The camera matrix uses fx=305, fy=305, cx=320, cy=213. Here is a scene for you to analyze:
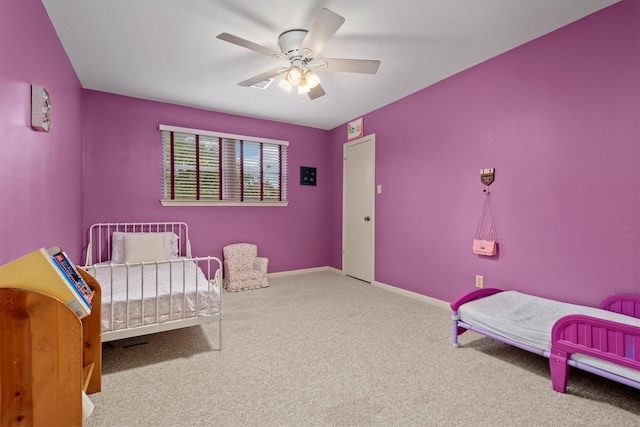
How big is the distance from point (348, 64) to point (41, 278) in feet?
7.49

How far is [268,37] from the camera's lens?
2465mm

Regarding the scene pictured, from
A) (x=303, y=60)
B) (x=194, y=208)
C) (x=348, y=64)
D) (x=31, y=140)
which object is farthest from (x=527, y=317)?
(x=194, y=208)

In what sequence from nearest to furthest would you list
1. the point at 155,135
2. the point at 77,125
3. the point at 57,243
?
1. the point at 57,243
2. the point at 77,125
3. the point at 155,135

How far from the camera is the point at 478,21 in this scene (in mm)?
2277

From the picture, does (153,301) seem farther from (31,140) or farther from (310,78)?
(310,78)

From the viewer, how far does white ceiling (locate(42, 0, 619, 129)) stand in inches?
83.0

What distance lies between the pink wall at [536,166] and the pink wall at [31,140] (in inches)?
135

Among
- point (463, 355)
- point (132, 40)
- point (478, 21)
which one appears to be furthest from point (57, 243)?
point (478, 21)

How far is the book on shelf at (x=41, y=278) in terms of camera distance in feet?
3.19

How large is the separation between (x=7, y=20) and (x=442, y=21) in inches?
103

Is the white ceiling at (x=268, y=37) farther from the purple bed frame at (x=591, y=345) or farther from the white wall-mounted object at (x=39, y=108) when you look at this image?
the purple bed frame at (x=591, y=345)

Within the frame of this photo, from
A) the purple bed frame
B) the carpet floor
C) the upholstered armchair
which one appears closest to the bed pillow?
the upholstered armchair

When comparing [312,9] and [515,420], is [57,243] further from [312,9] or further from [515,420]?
[515,420]

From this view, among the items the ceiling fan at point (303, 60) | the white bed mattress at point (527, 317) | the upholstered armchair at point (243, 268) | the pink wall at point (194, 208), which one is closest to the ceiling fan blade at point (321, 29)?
the ceiling fan at point (303, 60)
